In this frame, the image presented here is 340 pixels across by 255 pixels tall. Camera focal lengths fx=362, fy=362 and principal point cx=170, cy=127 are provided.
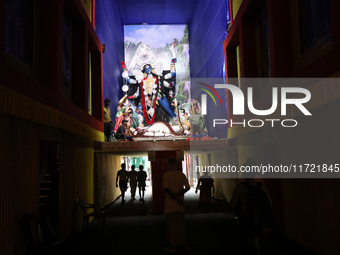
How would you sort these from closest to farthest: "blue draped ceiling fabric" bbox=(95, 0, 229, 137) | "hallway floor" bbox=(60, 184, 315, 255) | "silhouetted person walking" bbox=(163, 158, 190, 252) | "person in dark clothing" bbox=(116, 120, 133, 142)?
1. "silhouetted person walking" bbox=(163, 158, 190, 252)
2. "hallway floor" bbox=(60, 184, 315, 255)
3. "person in dark clothing" bbox=(116, 120, 133, 142)
4. "blue draped ceiling fabric" bbox=(95, 0, 229, 137)

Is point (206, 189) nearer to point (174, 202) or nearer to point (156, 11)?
point (174, 202)

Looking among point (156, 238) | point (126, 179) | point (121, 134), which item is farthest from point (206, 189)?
point (121, 134)

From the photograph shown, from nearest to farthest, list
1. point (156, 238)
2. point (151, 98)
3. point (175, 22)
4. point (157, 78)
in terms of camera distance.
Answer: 1. point (156, 238)
2. point (151, 98)
3. point (157, 78)
4. point (175, 22)

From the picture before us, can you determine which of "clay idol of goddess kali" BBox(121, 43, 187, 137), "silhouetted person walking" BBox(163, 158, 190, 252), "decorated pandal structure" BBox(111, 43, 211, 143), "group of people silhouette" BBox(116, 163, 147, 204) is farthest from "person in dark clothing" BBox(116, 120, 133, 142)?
"clay idol of goddess kali" BBox(121, 43, 187, 137)

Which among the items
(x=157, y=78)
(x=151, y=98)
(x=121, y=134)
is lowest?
(x=121, y=134)

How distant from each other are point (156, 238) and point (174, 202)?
1836mm

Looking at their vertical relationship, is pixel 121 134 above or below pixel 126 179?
above

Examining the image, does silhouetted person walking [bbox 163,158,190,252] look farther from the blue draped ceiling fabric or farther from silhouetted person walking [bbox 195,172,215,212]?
the blue draped ceiling fabric

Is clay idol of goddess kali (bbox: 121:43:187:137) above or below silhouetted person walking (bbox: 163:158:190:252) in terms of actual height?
above

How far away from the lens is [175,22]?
91.9 feet

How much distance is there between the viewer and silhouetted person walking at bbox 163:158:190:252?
607cm

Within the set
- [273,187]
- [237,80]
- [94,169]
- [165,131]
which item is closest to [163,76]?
[165,131]

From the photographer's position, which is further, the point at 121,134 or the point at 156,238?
the point at 121,134

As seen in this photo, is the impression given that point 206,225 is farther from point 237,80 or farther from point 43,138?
point 237,80
